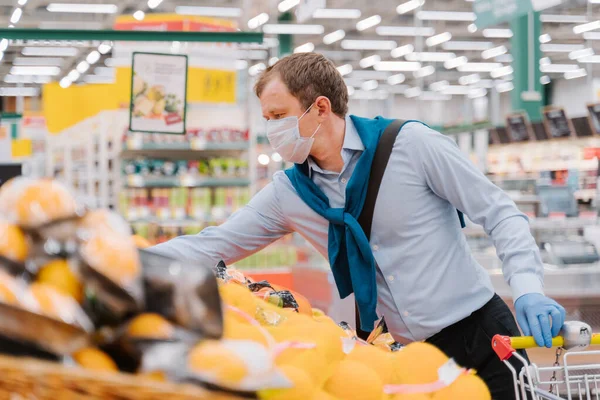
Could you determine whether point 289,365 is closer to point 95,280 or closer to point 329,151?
point 95,280

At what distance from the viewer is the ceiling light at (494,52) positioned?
→ 23.9 m

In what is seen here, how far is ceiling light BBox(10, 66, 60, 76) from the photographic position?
986 inches

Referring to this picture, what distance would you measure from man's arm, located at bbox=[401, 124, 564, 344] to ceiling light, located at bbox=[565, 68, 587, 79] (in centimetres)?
2637

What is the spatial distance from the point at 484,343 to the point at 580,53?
24008 mm

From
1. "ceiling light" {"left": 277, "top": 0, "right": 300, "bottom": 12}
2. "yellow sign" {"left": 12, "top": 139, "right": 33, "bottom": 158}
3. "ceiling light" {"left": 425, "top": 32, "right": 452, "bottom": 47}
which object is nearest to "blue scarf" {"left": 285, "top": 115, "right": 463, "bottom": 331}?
"yellow sign" {"left": 12, "top": 139, "right": 33, "bottom": 158}

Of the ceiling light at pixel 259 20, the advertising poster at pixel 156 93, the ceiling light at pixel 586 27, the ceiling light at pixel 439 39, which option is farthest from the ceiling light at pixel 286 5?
the advertising poster at pixel 156 93

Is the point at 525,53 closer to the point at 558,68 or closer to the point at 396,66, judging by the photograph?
the point at 396,66

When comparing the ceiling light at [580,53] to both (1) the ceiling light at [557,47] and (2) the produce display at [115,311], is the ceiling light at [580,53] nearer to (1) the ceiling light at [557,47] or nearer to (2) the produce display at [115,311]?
(1) the ceiling light at [557,47]

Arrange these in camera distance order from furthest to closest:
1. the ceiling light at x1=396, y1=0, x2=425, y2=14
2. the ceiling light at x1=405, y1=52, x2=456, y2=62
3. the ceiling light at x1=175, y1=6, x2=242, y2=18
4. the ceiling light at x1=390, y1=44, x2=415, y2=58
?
1. the ceiling light at x1=405, y1=52, x2=456, y2=62
2. the ceiling light at x1=390, y1=44, x2=415, y2=58
3. the ceiling light at x1=175, y1=6, x2=242, y2=18
4. the ceiling light at x1=396, y1=0, x2=425, y2=14

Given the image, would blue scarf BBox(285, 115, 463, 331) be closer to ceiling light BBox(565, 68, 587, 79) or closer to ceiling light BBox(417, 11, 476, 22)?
ceiling light BBox(417, 11, 476, 22)

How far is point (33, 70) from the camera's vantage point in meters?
25.6

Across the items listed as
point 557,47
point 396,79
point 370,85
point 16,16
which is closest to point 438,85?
point 396,79

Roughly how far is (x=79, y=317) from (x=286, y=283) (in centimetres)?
664

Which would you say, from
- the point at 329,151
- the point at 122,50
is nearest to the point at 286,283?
the point at 122,50
